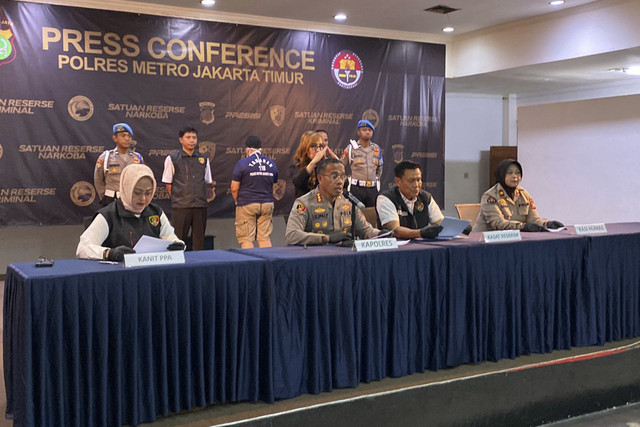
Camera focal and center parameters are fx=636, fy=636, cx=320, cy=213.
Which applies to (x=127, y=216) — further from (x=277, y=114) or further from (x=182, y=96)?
(x=277, y=114)

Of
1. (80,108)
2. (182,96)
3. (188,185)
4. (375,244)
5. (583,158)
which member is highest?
(182,96)

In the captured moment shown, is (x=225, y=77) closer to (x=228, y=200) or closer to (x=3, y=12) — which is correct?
(x=228, y=200)

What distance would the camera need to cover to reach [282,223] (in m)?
7.52

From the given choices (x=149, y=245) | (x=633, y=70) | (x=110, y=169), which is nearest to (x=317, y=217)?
(x=149, y=245)

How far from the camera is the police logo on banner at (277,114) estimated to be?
6809mm

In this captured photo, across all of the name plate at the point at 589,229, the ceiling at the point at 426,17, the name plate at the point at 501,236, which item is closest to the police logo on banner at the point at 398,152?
the ceiling at the point at 426,17

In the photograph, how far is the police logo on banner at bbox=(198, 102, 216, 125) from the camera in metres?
6.47

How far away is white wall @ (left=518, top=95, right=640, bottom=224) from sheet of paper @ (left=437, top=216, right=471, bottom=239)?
4.22 m

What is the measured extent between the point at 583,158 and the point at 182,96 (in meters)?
4.40

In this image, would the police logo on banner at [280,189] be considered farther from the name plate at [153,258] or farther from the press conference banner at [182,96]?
the name plate at [153,258]

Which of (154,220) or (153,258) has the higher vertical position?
(154,220)

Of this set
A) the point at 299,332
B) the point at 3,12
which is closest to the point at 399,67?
the point at 3,12

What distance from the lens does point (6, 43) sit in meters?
5.62

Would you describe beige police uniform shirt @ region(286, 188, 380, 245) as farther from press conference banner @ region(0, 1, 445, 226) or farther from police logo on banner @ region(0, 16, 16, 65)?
police logo on banner @ region(0, 16, 16, 65)
